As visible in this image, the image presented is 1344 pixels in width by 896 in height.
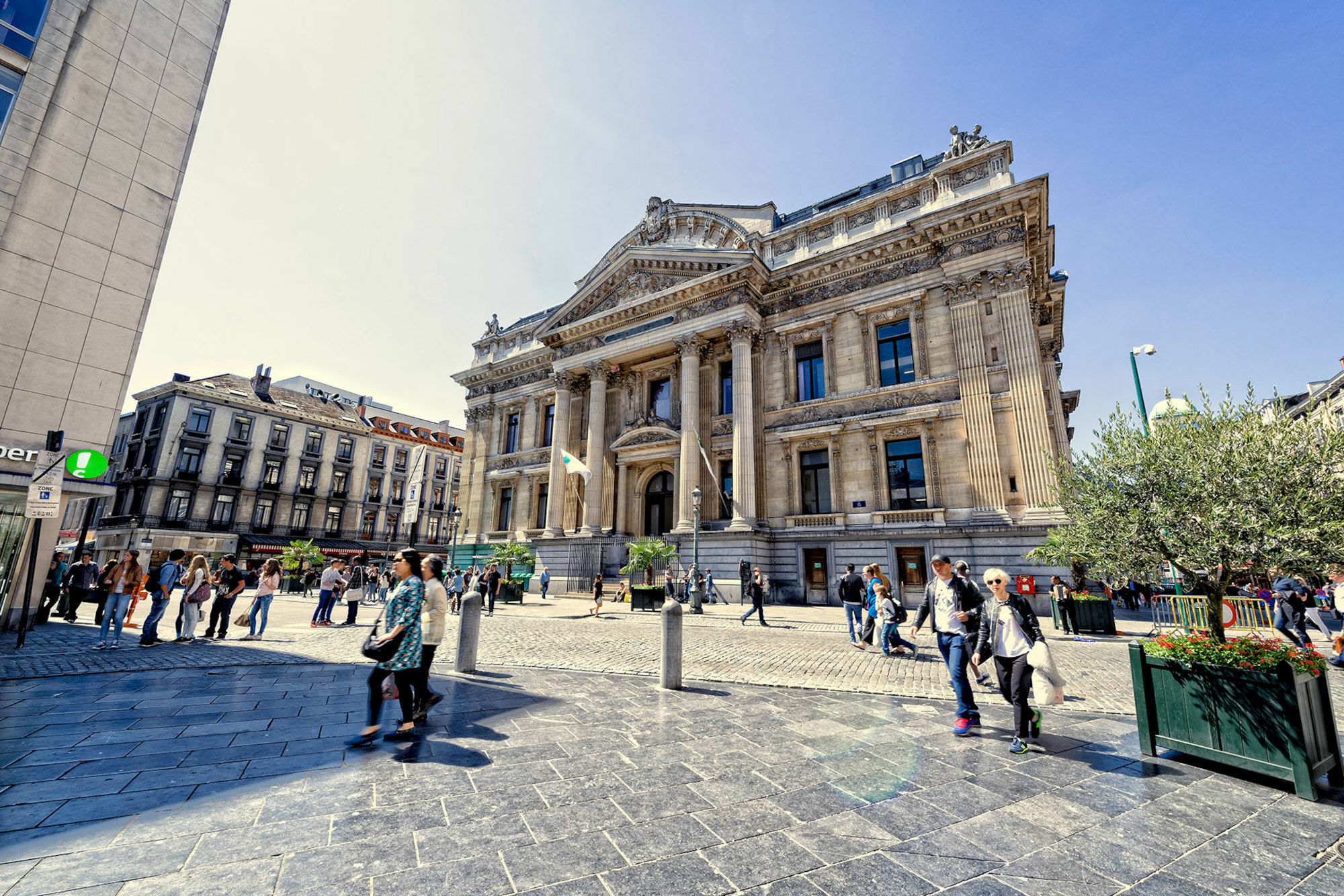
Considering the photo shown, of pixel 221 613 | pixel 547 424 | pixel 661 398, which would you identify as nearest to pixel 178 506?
pixel 547 424

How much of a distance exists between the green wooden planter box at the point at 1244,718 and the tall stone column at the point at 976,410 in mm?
14979

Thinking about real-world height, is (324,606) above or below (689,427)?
below

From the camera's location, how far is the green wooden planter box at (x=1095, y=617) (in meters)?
12.7

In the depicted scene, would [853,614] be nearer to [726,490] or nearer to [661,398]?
[726,490]

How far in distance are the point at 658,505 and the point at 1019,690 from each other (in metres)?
22.8

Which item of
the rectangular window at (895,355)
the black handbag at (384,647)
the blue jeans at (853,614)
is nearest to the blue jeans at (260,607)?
the black handbag at (384,647)

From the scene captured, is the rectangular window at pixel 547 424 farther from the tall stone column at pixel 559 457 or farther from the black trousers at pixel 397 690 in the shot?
the black trousers at pixel 397 690

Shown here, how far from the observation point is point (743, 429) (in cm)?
2314

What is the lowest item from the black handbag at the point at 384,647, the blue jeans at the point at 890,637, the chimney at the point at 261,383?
the blue jeans at the point at 890,637

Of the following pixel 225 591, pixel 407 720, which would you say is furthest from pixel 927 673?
pixel 225 591

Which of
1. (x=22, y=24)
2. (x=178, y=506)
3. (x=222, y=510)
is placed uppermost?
(x=22, y=24)

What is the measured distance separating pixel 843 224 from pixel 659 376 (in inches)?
451

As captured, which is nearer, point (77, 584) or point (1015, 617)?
point (1015, 617)

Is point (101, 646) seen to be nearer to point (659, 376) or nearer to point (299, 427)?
point (659, 376)
